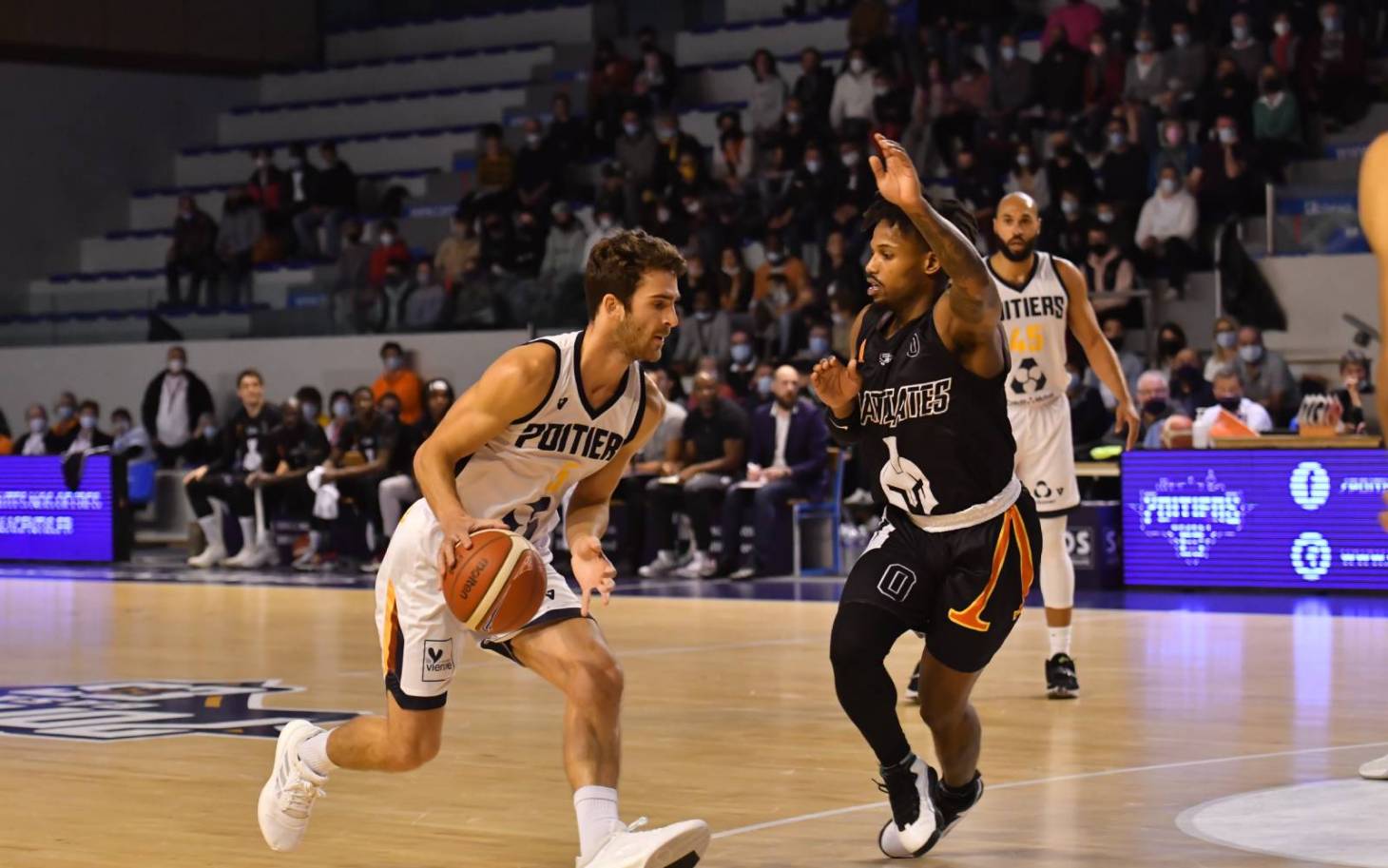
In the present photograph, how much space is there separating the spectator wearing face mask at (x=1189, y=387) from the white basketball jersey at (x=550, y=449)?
10242 mm

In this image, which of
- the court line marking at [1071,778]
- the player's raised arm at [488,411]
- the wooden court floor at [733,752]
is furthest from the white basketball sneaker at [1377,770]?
the player's raised arm at [488,411]

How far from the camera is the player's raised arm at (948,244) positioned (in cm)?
500

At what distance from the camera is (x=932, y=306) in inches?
220

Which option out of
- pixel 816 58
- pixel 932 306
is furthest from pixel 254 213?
pixel 932 306

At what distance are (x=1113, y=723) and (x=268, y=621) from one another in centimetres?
650

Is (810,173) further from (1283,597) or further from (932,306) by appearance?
(932,306)

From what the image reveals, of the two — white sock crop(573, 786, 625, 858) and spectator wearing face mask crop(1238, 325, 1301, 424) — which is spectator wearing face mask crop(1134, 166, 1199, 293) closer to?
spectator wearing face mask crop(1238, 325, 1301, 424)

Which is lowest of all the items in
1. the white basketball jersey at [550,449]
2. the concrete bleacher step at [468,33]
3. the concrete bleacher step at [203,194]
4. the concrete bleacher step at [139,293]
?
the white basketball jersey at [550,449]

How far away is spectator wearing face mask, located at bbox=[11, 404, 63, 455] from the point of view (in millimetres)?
20562

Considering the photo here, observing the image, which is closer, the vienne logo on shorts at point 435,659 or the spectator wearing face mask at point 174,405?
the vienne logo on shorts at point 435,659

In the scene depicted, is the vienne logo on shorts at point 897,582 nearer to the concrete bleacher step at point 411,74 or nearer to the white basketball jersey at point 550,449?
the white basketball jersey at point 550,449

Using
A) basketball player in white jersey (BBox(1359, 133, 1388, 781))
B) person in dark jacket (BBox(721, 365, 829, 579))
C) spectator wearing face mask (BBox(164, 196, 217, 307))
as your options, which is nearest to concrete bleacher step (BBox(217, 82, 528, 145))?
spectator wearing face mask (BBox(164, 196, 217, 307))

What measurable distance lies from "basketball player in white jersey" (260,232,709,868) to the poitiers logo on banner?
2.62 metres

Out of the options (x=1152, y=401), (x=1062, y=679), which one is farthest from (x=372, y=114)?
Answer: (x=1062, y=679)
